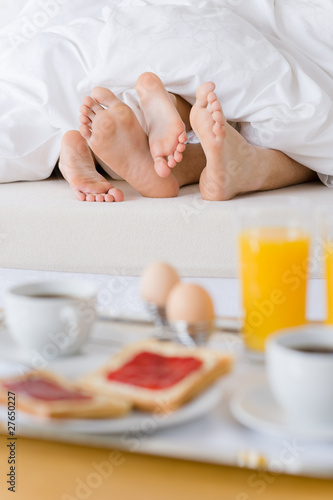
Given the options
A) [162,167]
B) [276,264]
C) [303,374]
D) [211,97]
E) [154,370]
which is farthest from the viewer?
[162,167]

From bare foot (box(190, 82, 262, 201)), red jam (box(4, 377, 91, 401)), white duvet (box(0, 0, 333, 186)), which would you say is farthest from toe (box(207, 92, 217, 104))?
red jam (box(4, 377, 91, 401))

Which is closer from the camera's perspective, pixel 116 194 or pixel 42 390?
pixel 42 390

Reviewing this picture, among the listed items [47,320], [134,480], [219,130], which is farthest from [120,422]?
[219,130]

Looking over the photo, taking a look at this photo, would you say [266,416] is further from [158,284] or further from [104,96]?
[104,96]

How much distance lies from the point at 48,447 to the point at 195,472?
0.46 ft

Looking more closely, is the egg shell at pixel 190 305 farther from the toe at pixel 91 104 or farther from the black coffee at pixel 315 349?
the toe at pixel 91 104

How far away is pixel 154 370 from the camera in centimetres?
73

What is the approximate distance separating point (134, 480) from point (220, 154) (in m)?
0.99

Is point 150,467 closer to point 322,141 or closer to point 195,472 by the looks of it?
point 195,472

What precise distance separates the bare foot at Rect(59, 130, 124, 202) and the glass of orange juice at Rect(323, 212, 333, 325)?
2.71ft

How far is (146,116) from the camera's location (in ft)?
5.60

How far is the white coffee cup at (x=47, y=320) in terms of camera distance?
2.53 ft

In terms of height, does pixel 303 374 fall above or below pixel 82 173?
above

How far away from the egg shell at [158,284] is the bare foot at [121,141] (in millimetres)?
759
